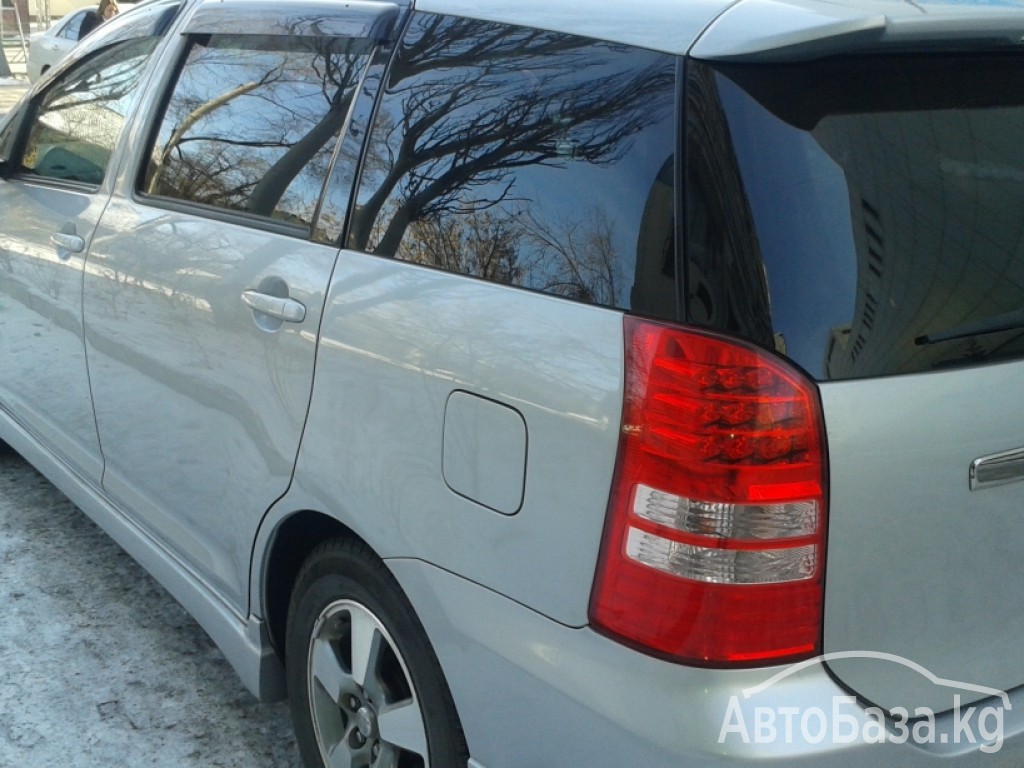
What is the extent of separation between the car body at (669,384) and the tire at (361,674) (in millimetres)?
11

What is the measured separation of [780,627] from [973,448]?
40 centimetres

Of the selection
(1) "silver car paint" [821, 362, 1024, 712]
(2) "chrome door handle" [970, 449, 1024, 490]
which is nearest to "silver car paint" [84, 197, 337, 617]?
(1) "silver car paint" [821, 362, 1024, 712]

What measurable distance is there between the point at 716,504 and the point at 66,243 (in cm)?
240

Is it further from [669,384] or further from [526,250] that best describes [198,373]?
[669,384]

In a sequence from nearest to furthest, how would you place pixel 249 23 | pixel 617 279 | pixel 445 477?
pixel 617 279 < pixel 445 477 < pixel 249 23

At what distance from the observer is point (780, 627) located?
5.19 ft

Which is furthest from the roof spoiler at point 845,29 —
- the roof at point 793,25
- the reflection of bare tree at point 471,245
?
the reflection of bare tree at point 471,245

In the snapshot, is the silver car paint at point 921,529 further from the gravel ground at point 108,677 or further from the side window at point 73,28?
the side window at point 73,28

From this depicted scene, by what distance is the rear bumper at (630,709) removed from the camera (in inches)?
61.0

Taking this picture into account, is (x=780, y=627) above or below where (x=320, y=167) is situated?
below

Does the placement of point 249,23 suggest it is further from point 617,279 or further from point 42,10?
point 42,10

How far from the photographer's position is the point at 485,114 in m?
1.98

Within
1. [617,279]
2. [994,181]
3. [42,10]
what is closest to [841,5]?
[994,181]

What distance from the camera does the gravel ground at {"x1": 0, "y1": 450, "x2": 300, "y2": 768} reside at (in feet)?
9.32
